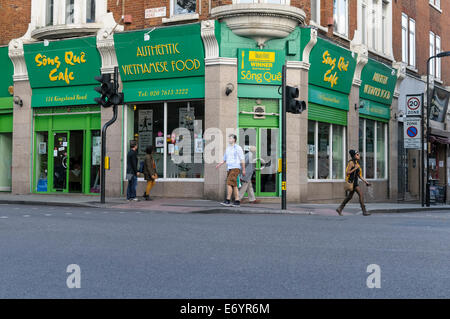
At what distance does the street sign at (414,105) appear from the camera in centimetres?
2139

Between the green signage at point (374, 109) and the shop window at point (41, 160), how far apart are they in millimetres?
11940

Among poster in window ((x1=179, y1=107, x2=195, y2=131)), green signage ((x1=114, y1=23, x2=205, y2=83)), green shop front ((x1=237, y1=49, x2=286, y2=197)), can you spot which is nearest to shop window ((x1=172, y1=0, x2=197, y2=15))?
green signage ((x1=114, y1=23, x2=205, y2=83))

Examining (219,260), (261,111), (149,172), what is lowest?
(219,260)

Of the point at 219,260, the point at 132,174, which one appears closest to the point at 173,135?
the point at 132,174

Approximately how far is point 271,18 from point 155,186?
649 centimetres

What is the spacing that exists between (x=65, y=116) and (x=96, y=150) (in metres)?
1.86

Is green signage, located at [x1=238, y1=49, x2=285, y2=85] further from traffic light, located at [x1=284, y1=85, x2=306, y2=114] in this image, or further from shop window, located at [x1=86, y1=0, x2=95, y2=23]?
shop window, located at [x1=86, y1=0, x2=95, y2=23]

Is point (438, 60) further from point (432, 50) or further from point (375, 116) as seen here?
point (375, 116)

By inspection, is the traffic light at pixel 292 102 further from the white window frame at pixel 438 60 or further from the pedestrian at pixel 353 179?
the white window frame at pixel 438 60

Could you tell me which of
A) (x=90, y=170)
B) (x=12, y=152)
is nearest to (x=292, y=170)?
(x=90, y=170)

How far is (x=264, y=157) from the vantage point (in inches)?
739

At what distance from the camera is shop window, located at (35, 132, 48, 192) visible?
21.4 metres

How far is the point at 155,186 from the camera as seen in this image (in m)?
19.2
